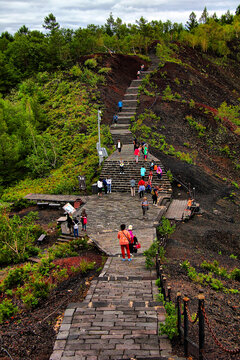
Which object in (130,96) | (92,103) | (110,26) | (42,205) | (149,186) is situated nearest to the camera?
(42,205)

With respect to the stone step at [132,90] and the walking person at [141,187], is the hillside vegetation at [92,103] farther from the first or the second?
the walking person at [141,187]

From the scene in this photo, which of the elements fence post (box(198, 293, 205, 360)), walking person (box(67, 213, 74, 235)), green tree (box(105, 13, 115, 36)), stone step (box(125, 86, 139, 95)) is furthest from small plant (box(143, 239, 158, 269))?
green tree (box(105, 13, 115, 36))

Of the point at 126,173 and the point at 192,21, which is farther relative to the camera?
the point at 192,21

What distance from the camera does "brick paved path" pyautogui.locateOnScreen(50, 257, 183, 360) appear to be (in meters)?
6.28

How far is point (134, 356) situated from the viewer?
20.0ft

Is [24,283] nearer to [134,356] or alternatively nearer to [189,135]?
[134,356]

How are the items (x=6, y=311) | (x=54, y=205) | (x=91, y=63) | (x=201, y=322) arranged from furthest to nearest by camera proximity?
1. (x=91, y=63)
2. (x=54, y=205)
3. (x=6, y=311)
4. (x=201, y=322)

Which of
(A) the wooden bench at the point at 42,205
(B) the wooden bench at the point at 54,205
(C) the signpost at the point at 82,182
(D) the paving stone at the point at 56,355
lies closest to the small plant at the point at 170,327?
(D) the paving stone at the point at 56,355

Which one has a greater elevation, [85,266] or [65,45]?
[65,45]

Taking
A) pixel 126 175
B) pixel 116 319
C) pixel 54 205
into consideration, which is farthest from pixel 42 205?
pixel 116 319

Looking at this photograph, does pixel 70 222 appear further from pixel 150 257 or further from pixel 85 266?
pixel 150 257

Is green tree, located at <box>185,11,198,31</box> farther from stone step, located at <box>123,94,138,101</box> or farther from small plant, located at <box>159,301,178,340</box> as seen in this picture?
small plant, located at <box>159,301,178,340</box>

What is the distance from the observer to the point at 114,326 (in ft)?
23.2

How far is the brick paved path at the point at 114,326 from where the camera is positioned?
6.28m
